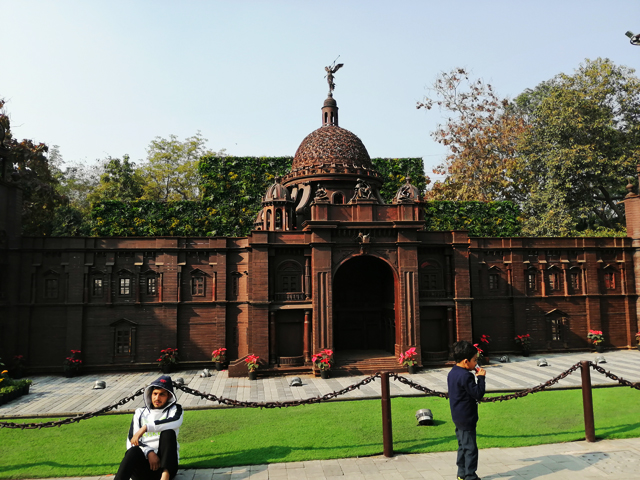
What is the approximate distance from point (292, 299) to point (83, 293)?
34.9 ft

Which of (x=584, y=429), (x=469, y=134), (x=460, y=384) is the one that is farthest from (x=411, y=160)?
(x=460, y=384)

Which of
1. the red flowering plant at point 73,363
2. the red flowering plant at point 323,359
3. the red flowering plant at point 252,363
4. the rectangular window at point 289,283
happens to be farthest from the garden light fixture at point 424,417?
the red flowering plant at point 73,363

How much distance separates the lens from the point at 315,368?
64.1ft

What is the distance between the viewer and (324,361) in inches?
756

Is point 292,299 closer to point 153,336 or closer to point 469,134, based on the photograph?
point 153,336

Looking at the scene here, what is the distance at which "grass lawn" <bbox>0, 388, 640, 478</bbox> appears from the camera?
9164 mm

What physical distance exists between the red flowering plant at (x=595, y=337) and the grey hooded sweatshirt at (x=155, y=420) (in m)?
25.1

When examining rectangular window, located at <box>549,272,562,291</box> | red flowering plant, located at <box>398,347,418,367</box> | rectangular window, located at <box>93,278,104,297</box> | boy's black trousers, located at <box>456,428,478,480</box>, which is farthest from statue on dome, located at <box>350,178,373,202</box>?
boy's black trousers, located at <box>456,428,478,480</box>

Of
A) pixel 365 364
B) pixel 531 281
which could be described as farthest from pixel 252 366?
pixel 531 281

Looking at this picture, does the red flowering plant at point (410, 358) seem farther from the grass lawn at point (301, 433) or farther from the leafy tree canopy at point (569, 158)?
the leafy tree canopy at point (569, 158)

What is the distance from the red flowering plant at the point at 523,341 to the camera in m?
23.8

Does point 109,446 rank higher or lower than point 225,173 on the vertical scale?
lower

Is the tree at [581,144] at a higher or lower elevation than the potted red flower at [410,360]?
higher

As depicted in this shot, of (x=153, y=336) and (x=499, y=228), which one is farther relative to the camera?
(x=499, y=228)
